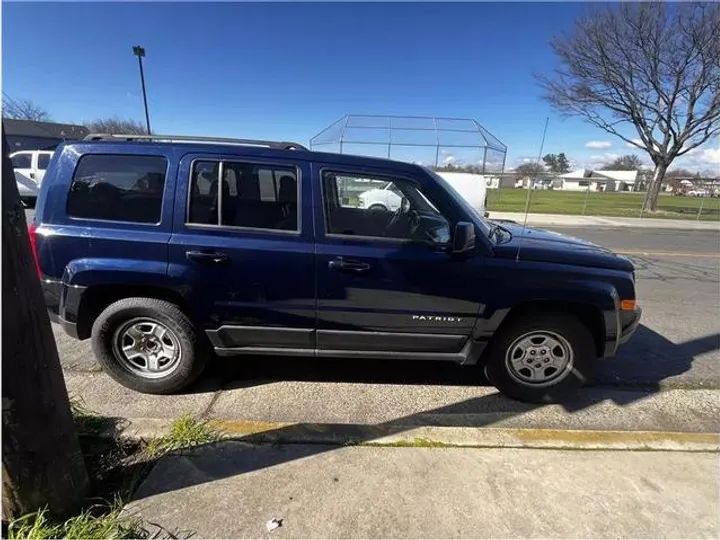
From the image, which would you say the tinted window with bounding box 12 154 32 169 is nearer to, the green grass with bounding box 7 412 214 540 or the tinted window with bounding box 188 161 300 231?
the tinted window with bounding box 188 161 300 231

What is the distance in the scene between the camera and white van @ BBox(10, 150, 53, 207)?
1295 cm

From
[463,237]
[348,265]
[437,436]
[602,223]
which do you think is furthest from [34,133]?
[437,436]

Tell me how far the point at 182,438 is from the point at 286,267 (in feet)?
4.19

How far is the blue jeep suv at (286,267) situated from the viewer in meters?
2.92

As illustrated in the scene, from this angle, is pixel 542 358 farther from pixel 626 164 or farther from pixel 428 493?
pixel 626 164

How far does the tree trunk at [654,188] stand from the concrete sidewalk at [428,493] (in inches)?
968

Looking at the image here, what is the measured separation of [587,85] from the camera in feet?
68.8

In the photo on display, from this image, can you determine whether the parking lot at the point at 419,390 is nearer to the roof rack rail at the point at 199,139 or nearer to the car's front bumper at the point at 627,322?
the car's front bumper at the point at 627,322

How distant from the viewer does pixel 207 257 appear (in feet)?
9.47

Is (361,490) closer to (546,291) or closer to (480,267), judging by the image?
(480,267)

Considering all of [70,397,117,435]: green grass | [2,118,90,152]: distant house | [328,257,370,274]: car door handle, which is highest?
[2,118,90,152]: distant house

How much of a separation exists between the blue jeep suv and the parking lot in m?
0.34

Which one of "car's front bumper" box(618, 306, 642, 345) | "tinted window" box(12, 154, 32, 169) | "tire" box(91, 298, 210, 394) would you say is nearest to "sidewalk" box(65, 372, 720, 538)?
"tire" box(91, 298, 210, 394)

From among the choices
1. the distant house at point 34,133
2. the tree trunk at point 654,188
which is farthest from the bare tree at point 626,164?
the distant house at point 34,133
